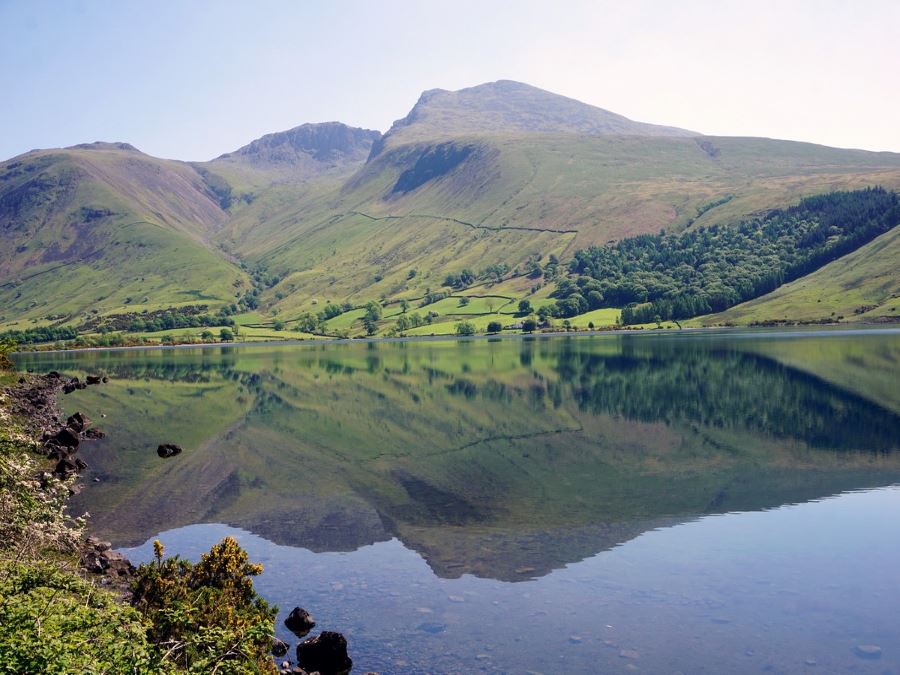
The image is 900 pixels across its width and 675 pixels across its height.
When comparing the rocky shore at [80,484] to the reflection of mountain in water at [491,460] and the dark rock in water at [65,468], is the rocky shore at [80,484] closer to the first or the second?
the dark rock in water at [65,468]

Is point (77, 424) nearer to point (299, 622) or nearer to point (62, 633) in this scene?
point (299, 622)

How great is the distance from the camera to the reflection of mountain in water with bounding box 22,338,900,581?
115ft

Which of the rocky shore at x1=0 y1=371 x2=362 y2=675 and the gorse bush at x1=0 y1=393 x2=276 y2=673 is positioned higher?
the gorse bush at x1=0 y1=393 x2=276 y2=673

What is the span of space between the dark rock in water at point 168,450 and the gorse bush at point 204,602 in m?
34.7

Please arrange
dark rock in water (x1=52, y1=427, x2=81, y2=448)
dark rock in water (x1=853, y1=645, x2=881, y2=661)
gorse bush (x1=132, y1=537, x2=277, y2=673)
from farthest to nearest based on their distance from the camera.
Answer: dark rock in water (x1=52, y1=427, x2=81, y2=448) < dark rock in water (x1=853, y1=645, x2=881, y2=661) < gorse bush (x1=132, y1=537, x2=277, y2=673)

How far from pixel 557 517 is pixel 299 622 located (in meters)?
15.9

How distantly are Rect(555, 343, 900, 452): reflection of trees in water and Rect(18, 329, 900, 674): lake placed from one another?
0.49 m

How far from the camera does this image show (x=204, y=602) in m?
21.6

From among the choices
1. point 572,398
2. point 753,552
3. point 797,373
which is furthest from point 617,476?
point 797,373

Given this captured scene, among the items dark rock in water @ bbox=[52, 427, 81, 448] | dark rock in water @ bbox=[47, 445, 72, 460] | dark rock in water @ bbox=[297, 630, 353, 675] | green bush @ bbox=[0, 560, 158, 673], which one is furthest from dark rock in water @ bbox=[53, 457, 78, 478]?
green bush @ bbox=[0, 560, 158, 673]

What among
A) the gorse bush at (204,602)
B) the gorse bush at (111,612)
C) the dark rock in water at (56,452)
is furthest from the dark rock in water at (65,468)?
the gorse bush at (204,602)

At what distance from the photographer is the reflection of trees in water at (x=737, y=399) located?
181 feet

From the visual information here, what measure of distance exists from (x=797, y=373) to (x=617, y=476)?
60.0 m

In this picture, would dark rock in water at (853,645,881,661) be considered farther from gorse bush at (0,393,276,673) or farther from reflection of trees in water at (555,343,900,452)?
reflection of trees in water at (555,343,900,452)
